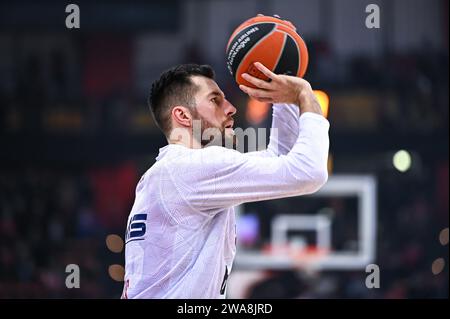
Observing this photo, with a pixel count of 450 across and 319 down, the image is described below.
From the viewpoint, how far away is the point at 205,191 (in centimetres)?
362

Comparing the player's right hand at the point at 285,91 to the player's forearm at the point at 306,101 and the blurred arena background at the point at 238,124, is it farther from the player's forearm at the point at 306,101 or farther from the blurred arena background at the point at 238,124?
the blurred arena background at the point at 238,124

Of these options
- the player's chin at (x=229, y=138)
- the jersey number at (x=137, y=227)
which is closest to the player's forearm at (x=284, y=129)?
the player's chin at (x=229, y=138)

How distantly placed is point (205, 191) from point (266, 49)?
Result: 75 cm

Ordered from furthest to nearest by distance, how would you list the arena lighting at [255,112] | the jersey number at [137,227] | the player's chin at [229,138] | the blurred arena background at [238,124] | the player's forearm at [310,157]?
the blurred arena background at [238,124], the arena lighting at [255,112], the player's chin at [229,138], the jersey number at [137,227], the player's forearm at [310,157]

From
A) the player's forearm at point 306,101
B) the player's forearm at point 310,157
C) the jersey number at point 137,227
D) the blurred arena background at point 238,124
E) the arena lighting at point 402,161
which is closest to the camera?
the player's forearm at point 310,157

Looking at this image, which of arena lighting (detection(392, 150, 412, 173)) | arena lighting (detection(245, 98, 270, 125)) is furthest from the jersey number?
arena lighting (detection(392, 150, 412, 173))

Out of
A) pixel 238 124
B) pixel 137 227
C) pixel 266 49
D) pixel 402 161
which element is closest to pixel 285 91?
pixel 266 49

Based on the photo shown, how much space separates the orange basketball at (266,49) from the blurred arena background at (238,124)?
30.9 ft

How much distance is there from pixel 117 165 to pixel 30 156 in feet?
5.18

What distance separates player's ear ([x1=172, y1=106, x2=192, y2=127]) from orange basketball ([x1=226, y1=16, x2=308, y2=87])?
0.93 feet

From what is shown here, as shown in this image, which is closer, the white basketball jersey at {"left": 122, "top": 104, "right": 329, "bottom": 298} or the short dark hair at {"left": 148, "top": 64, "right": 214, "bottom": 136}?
the white basketball jersey at {"left": 122, "top": 104, "right": 329, "bottom": 298}

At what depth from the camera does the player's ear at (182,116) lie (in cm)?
386

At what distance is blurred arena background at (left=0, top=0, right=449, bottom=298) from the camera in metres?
14.1

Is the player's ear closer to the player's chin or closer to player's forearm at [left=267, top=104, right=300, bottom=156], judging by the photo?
the player's chin
